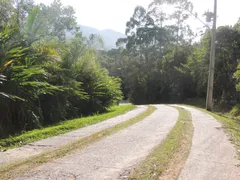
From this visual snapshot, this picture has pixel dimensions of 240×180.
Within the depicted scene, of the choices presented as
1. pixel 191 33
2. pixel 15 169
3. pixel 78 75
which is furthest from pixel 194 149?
pixel 191 33

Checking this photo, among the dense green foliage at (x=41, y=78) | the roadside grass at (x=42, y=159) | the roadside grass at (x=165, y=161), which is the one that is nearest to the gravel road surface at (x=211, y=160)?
the roadside grass at (x=165, y=161)

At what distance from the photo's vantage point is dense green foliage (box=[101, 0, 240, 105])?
82.6 ft

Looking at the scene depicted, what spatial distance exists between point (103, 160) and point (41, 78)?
5.09 meters

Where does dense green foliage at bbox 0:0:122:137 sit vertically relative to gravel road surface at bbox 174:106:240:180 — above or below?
above

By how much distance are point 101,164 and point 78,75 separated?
877 centimetres

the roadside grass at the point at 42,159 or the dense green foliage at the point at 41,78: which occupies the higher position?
the dense green foliage at the point at 41,78

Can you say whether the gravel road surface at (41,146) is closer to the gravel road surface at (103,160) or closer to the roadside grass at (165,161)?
the gravel road surface at (103,160)

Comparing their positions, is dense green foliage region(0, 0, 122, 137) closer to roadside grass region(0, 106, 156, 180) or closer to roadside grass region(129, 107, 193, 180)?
roadside grass region(0, 106, 156, 180)

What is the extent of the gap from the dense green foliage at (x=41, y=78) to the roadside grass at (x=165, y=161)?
406 centimetres

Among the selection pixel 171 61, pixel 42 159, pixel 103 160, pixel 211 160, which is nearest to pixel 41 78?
pixel 42 159

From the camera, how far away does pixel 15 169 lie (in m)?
4.79

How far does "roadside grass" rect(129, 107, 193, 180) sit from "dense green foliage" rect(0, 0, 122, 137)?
4.06 meters

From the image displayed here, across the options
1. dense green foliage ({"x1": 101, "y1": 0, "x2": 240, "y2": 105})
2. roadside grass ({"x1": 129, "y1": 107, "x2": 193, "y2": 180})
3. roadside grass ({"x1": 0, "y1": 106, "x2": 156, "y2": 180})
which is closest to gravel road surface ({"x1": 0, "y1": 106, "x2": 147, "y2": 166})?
roadside grass ({"x1": 0, "y1": 106, "x2": 156, "y2": 180})

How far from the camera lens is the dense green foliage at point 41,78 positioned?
8.34 meters
